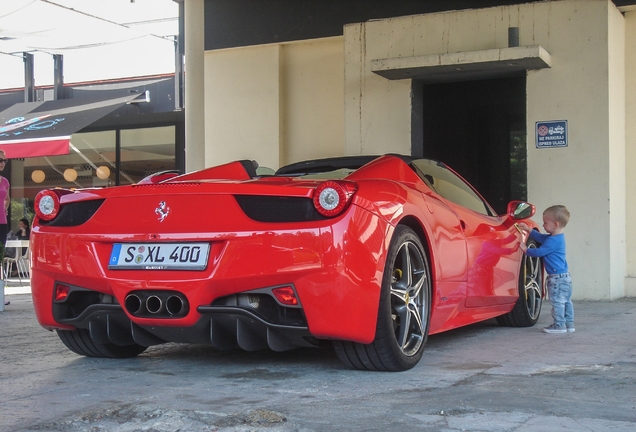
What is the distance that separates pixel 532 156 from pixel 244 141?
4.39 meters

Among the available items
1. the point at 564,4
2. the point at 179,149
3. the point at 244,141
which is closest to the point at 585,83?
the point at 564,4

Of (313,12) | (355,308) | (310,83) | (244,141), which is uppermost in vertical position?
(313,12)

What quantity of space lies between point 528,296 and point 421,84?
4433 mm

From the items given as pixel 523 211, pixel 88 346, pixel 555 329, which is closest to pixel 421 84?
pixel 523 211

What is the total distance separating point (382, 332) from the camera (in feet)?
13.1

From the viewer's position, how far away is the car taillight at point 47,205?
441 centimetres

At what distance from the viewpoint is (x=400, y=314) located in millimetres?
4277

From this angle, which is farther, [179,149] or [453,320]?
[179,149]

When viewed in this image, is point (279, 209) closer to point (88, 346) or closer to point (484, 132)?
point (88, 346)

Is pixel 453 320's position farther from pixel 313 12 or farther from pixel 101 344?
pixel 313 12

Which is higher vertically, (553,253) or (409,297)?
(553,253)

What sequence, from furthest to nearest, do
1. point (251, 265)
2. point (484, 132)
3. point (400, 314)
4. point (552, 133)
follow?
point (484, 132)
point (552, 133)
point (400, 314)
point (251, 265)

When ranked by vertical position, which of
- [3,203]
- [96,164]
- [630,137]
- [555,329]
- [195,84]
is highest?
[195,84]

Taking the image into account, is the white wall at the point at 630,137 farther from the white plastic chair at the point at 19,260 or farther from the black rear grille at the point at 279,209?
the white plastic chair at the point at 19,260
